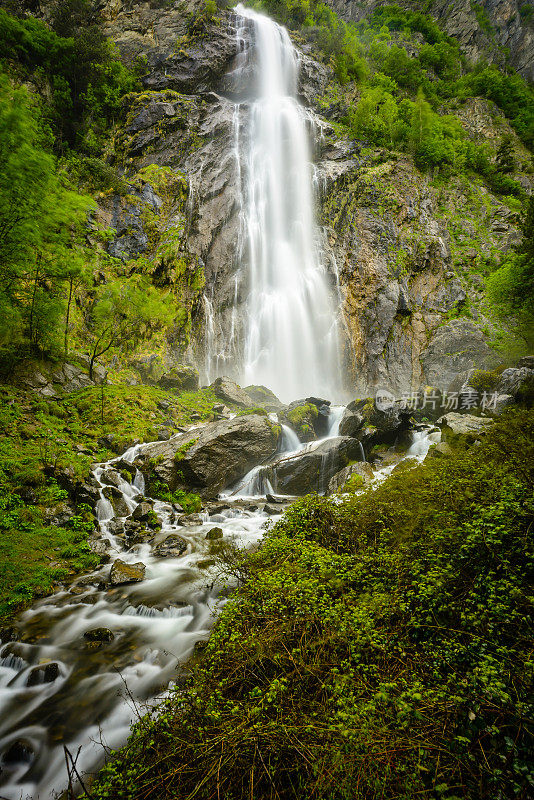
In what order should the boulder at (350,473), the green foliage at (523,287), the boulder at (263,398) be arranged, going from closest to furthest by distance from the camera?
the boulder at (350,473) → the green foliage at (523,287) → the boulder at (263,398)

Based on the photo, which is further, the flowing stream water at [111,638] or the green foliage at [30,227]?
the green foliage at [30,227]

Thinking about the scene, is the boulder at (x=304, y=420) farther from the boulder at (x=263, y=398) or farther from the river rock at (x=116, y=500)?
the river rock at (x=116, y=500)

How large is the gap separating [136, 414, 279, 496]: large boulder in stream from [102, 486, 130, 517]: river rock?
1.31 m

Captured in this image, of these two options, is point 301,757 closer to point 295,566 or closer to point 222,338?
point 295,566

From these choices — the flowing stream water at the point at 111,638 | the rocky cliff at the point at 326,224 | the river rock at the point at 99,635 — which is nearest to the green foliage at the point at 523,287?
the rocky cliff at the point at 326,224

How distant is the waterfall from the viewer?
25.2 m

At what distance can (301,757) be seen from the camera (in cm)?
192

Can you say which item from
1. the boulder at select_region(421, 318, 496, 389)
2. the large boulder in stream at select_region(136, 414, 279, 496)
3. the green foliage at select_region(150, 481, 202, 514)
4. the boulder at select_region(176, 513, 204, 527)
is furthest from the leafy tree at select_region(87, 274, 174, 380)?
the boulder at select_region(421, 318, 496, 389)

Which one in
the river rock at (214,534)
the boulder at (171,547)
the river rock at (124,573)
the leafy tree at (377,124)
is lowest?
the river rock at (214,534)

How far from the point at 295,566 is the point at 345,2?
75.8 meters

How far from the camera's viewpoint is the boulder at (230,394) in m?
18.6

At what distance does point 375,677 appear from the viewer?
2424 mm

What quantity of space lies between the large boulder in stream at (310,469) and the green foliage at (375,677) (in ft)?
23.8

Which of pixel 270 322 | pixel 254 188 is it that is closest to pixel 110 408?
pixel 270 322
